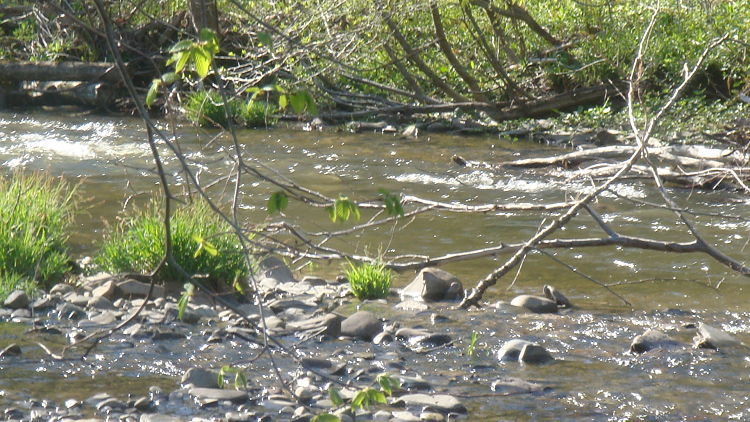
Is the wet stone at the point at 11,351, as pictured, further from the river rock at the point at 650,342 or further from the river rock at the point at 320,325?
the river rock at the point at 650,342

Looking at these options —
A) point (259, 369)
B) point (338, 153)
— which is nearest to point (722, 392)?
point (259, 369)

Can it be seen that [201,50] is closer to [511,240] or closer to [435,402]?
[435,402]

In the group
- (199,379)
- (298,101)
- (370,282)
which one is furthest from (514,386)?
(298,101)

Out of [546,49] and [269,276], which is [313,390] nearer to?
[269,276]

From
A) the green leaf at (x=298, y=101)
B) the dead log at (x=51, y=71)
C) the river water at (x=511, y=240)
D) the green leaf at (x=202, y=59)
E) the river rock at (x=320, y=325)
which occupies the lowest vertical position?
the river water at (x=511, y=240)

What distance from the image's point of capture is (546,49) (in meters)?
15.4

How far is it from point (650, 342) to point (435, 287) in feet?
5.33

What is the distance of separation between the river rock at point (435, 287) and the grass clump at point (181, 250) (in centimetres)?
118

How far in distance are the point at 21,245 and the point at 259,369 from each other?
2505 mm

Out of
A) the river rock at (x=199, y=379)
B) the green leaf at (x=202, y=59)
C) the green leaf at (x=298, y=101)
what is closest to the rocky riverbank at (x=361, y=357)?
the river rock at (x=199, y=379)

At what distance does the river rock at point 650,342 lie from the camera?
5.38 m

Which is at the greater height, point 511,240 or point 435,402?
point 435,402

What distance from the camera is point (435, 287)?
260 inches

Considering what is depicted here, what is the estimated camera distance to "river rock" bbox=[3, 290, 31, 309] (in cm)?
598
